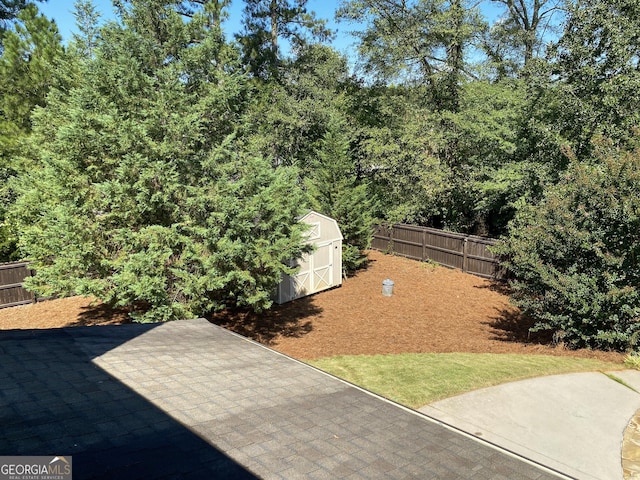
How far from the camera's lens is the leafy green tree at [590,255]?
926cm

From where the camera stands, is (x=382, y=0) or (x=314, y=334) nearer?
(x=314, y=334)

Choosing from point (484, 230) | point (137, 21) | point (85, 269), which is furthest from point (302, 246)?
point (484, 230)

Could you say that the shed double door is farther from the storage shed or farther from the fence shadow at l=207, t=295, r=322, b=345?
the fence shadow at l=207, t=295, r=322, b=345

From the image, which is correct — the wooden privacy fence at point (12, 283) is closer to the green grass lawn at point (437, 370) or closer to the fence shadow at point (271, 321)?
the fence shadow at point (271, 321)

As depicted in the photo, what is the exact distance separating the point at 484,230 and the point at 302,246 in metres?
15.6

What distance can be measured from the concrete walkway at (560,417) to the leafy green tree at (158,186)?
4.92 meters

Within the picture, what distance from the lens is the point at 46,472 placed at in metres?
3.03

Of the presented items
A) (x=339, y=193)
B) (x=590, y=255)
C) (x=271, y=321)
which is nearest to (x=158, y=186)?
(x=271, y=321)

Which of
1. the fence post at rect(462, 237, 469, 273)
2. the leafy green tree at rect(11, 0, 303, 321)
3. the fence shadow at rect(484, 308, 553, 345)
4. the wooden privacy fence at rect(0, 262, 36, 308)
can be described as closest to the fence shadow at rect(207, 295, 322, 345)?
the leafy green tree at rect(11, 0, 303, 321)

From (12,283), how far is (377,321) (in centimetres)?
1245

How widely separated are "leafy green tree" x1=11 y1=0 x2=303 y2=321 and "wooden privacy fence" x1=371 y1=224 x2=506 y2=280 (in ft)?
37.1

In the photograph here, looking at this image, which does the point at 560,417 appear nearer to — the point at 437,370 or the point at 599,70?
the point at 437,370

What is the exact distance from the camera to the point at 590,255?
10070 millimetres

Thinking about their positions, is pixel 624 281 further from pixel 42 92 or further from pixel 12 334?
pixel 42 92
